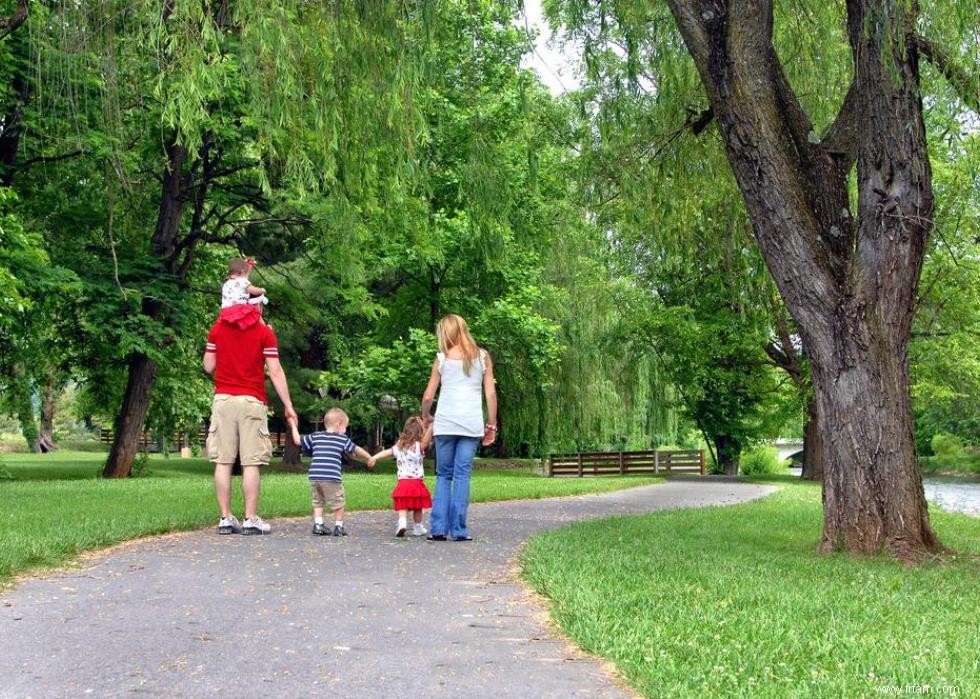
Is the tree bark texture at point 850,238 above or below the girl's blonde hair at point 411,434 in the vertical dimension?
above

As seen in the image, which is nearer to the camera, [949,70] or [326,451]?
[949,70]

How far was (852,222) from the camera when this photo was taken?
345 inches

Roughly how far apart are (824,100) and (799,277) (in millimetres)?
4036

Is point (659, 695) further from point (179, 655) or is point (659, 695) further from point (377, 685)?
point (179, 655)

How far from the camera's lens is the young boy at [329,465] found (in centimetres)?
931

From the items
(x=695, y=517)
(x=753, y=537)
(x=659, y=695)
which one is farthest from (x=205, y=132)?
(x=659, y=695)

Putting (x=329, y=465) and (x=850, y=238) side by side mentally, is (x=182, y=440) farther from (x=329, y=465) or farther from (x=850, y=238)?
(x=850, y=238)

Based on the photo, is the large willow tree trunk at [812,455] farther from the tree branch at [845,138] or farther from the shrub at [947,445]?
the shrub at [947,445]

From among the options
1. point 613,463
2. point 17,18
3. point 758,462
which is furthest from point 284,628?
point 758,462

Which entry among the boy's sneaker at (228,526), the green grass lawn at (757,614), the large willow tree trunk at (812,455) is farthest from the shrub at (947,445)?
the boy's sneaker at (228,526)

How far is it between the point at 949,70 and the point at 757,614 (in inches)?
214

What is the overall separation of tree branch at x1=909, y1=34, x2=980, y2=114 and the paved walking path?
550 cm

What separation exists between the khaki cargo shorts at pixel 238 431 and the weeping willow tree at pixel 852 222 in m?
4.65

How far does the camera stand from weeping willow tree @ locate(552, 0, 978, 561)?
8.25 meters
